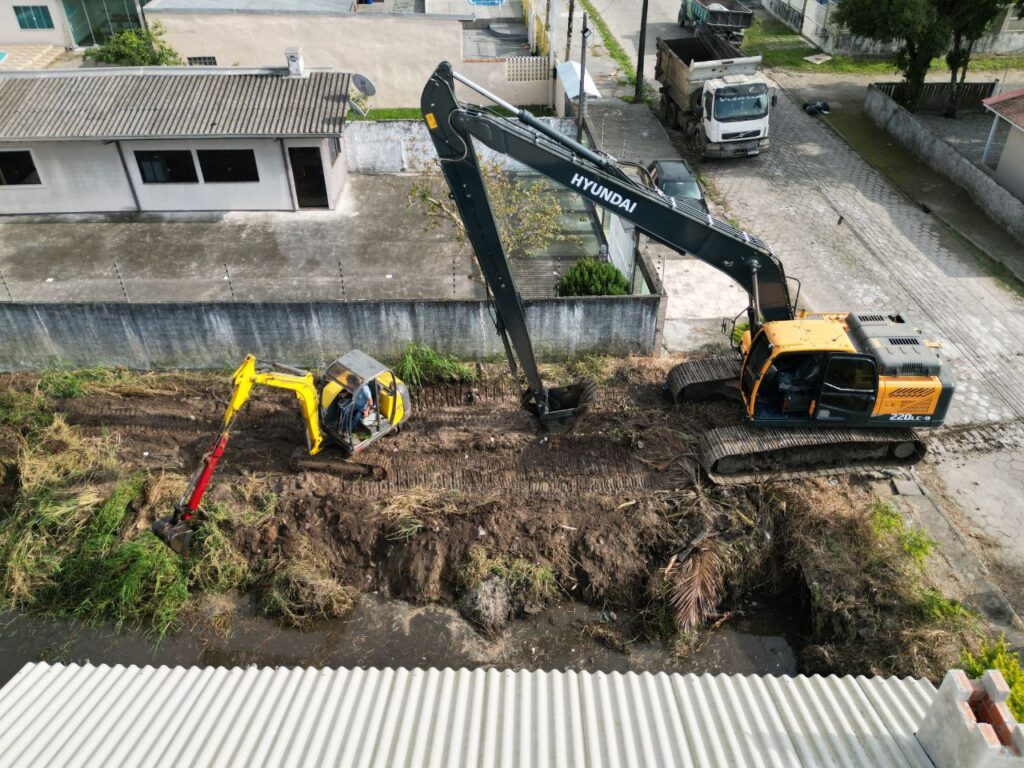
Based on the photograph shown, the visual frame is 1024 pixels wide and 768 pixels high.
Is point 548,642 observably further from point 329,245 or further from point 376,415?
point 329,245

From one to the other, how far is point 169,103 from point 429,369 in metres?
10.3

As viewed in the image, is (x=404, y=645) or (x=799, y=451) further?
(x=799, y=451)

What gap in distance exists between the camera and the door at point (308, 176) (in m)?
18.7

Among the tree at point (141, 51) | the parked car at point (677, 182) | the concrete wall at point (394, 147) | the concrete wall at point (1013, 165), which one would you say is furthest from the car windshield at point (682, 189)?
the tree at point (141, 51)

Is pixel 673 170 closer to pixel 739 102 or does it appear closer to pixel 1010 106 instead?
pixel 739 102

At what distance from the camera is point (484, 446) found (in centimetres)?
1241

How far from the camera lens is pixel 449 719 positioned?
7223mm

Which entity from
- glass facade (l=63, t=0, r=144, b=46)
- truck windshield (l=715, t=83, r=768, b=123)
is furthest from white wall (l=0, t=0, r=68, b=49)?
truck windshield (l=715, t=83, r=768, b=123)

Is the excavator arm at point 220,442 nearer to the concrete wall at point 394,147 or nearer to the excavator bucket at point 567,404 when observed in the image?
the excavator bucket at point 567,404

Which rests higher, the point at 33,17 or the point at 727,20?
the point at 33,17

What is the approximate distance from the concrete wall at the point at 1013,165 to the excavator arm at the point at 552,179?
12.0 m

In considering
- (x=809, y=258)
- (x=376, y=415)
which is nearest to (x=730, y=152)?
(x=809, y=258)

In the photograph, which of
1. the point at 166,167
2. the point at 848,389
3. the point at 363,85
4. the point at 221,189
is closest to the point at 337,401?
the point at 848,389

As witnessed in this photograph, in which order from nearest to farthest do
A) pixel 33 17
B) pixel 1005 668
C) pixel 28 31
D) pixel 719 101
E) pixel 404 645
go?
pixel 1005 668 → pixel 404 645 → pixel 719 101 → pixel 33 17 → pixel 28 31
